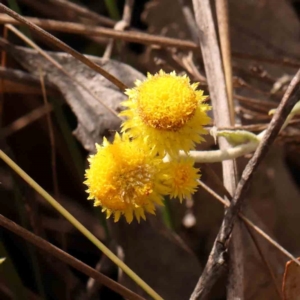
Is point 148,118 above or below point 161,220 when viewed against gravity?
above

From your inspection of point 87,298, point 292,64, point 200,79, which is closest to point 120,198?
point 87,298

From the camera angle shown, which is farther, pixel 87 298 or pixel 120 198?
pixel 87 298

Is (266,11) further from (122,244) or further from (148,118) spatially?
(148,118)

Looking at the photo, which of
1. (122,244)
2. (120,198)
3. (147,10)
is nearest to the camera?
(120,198)

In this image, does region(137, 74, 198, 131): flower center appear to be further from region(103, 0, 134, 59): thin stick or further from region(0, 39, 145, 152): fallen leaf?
region(103, 0, 134, 59): thin stick

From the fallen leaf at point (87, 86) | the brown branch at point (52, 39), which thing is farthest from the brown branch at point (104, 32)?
the brown branch at point (52, 39)

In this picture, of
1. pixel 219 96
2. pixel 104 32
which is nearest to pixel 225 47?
pixel 219 96

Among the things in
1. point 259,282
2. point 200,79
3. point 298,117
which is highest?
point 200,79
